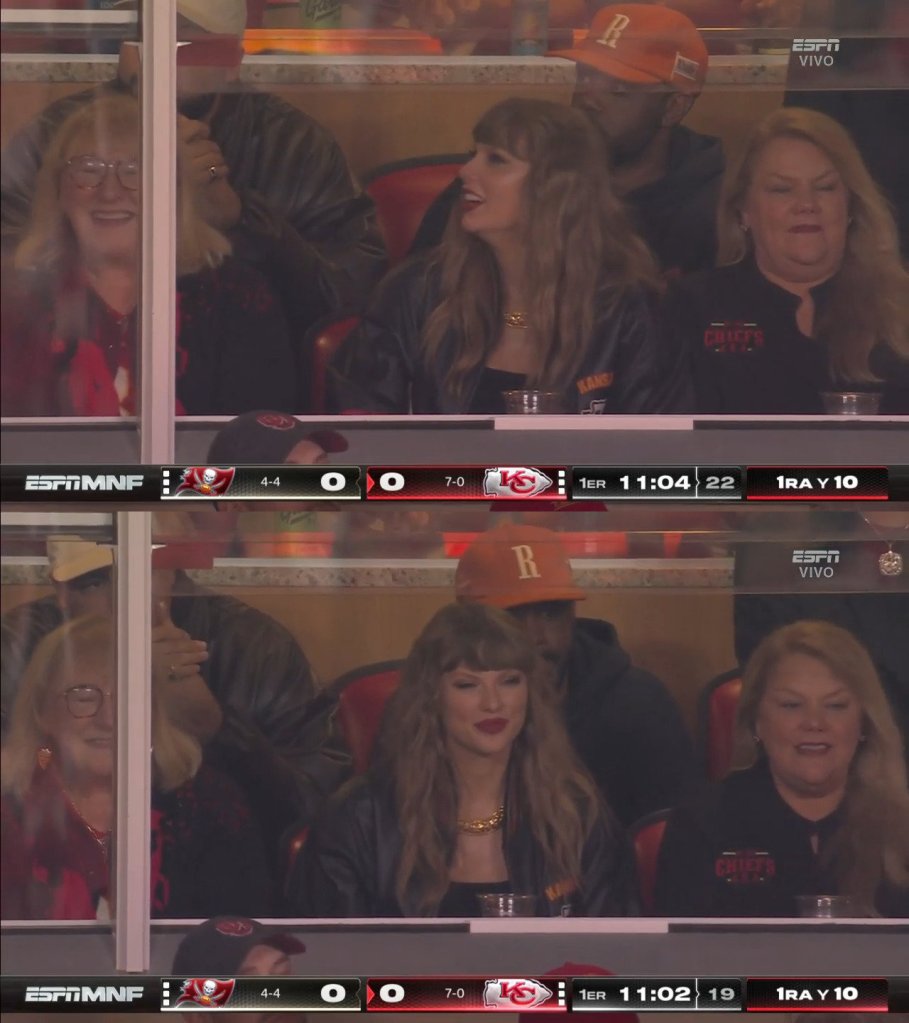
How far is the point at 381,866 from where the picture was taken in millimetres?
1396

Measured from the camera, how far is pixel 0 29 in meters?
1.38

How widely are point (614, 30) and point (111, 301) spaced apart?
51cm

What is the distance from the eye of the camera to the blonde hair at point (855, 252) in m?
1.39

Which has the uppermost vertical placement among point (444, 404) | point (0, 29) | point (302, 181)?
point (0, 29)

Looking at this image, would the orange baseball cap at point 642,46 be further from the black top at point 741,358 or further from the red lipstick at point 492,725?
the red lipstick at point 492,725

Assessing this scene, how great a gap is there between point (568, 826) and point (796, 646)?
0.86 ft

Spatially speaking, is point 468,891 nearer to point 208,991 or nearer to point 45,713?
point 208,991

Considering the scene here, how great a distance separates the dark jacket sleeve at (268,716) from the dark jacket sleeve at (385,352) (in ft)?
0.71

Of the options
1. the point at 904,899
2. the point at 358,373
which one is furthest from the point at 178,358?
the point at 904,899

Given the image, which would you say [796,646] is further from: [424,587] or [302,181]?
[302,181]

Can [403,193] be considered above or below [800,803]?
above

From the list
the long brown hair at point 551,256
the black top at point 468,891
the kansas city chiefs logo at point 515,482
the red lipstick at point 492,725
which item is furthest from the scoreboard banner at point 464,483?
the black top at point 468,891

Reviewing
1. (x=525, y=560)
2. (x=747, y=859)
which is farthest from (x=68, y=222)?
(x=747, y=859)

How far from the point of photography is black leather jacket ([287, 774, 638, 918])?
4.56 ft
